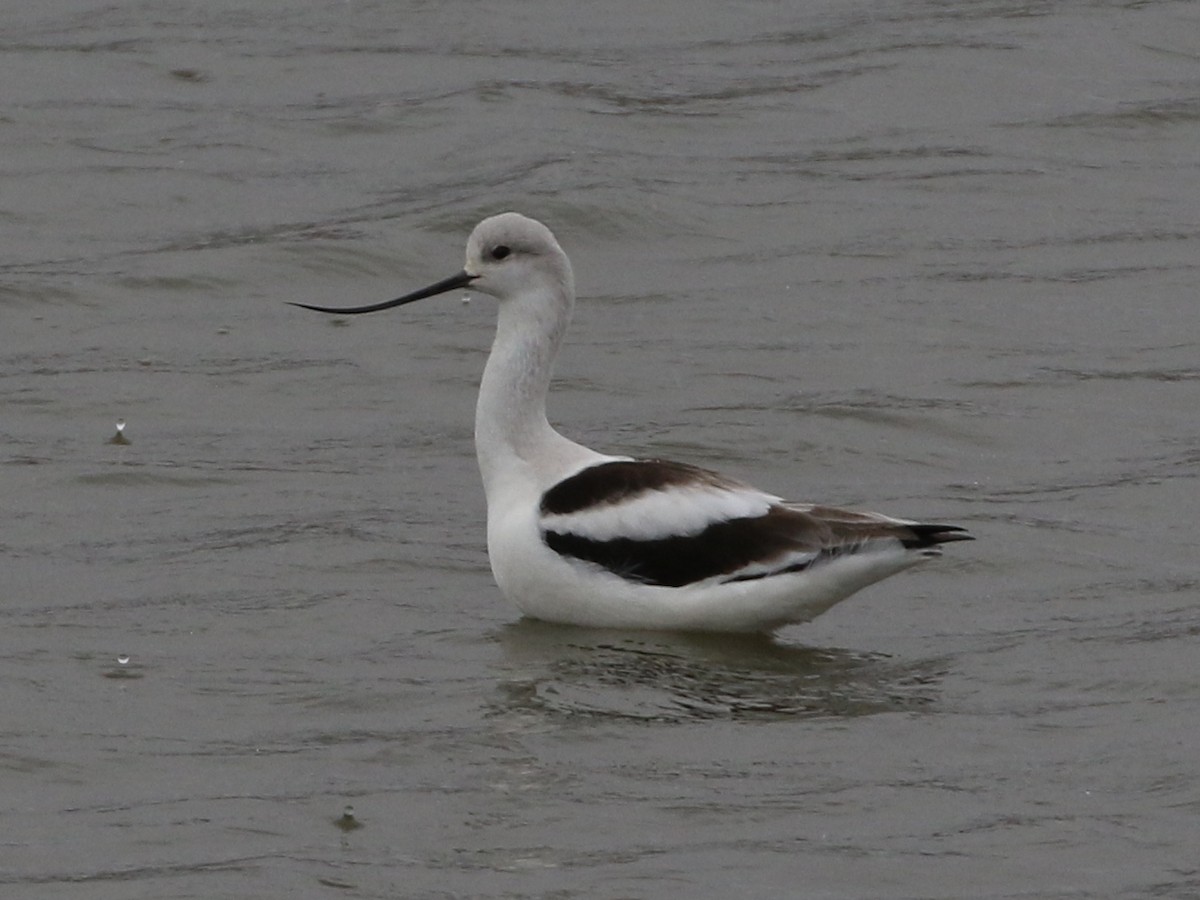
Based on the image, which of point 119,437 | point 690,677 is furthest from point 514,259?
point 119,437

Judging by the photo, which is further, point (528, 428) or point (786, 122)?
point (786, 122)

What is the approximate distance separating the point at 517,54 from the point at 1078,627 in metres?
9.35

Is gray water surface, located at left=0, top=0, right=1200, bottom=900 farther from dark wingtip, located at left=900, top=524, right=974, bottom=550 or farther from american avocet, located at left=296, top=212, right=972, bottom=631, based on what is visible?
dark wingtip, located at left=900, top=524, right=974, bottom=550

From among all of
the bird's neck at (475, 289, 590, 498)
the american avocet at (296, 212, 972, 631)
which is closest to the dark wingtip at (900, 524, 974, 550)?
the american avocet at (296, 212, 972, 631)

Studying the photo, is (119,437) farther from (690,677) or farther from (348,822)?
(348,822)

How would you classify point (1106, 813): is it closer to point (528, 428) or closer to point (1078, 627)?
point (1078, 627)

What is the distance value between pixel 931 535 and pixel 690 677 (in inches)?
38.4

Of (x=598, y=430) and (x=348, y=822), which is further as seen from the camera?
(x=598, y=430)

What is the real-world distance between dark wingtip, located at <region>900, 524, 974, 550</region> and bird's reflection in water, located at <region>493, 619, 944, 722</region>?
41 centimetres

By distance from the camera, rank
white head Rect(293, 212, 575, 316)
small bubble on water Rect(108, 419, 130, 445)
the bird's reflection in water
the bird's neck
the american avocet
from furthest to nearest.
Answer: small bubble on water Rect(108, 419, 130, 445) → white head Rect(293, 212, 575, 316) → the bird's neck → the american avocet → the bird's reflection in water

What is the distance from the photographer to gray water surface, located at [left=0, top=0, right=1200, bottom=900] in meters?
7.34

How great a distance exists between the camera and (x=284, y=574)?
9852mm

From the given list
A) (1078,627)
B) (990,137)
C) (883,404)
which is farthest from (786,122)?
(1078,627)

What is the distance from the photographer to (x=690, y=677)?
8.84 meters
